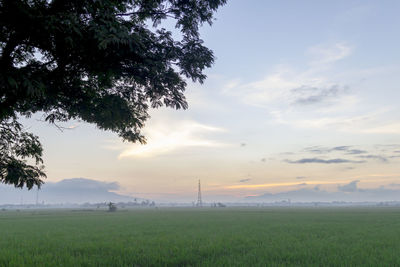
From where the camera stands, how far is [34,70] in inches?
357

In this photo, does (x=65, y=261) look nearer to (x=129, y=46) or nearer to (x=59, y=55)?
(x=59, y=55)

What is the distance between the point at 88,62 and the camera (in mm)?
9344

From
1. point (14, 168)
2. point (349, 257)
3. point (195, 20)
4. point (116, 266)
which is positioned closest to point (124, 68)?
point (195, 20)

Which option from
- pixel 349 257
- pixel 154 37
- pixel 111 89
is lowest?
pixel 349 257

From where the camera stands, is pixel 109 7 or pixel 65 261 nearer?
pixel 109 7

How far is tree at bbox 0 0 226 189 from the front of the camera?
310 inches

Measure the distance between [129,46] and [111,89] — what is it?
12.2 ft

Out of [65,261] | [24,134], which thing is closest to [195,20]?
[24,134]

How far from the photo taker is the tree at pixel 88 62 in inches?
310

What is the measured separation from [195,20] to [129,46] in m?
3.79

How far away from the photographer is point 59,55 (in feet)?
30.8

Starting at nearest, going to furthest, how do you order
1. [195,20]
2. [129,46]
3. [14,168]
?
[129,46]
[14,168]
[195,20]

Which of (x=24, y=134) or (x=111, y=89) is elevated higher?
(x=111, y=89)

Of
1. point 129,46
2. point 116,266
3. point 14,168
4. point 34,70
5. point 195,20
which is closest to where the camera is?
point 129,46
